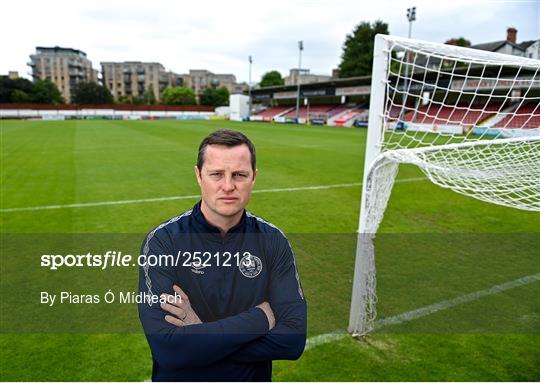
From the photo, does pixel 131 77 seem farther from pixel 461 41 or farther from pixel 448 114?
pixel 448 114

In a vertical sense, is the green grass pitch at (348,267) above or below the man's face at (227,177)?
below

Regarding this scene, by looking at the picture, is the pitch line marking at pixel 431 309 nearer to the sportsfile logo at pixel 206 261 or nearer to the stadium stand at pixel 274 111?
the sportsfile logo at pixel 206 261

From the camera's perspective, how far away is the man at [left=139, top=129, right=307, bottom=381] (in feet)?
5.31

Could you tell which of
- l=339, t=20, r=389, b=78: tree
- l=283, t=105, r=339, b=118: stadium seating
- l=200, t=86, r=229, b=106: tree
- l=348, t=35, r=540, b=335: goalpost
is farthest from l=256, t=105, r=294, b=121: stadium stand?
l=348, t=35, r=540, b=335: goalpost

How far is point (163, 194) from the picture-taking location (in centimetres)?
863

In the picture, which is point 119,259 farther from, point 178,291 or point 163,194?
point 178,291

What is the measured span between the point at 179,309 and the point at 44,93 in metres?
77.3

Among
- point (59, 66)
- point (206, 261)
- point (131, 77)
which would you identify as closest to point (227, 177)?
point (206, 261)

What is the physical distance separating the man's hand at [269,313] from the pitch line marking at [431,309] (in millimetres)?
1865

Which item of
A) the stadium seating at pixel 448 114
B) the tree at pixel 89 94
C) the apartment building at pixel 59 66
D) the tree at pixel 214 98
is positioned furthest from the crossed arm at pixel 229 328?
the apartment building at pixel 59 66

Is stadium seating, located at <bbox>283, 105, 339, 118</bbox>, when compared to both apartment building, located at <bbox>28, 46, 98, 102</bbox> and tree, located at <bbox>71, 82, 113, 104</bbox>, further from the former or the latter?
apartment building, located at <bbox>28, 46, 98, 102</bbox>

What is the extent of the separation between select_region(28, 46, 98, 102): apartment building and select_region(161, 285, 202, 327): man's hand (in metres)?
99.7

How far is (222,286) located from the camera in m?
1.79

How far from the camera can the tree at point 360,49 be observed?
180 ft
